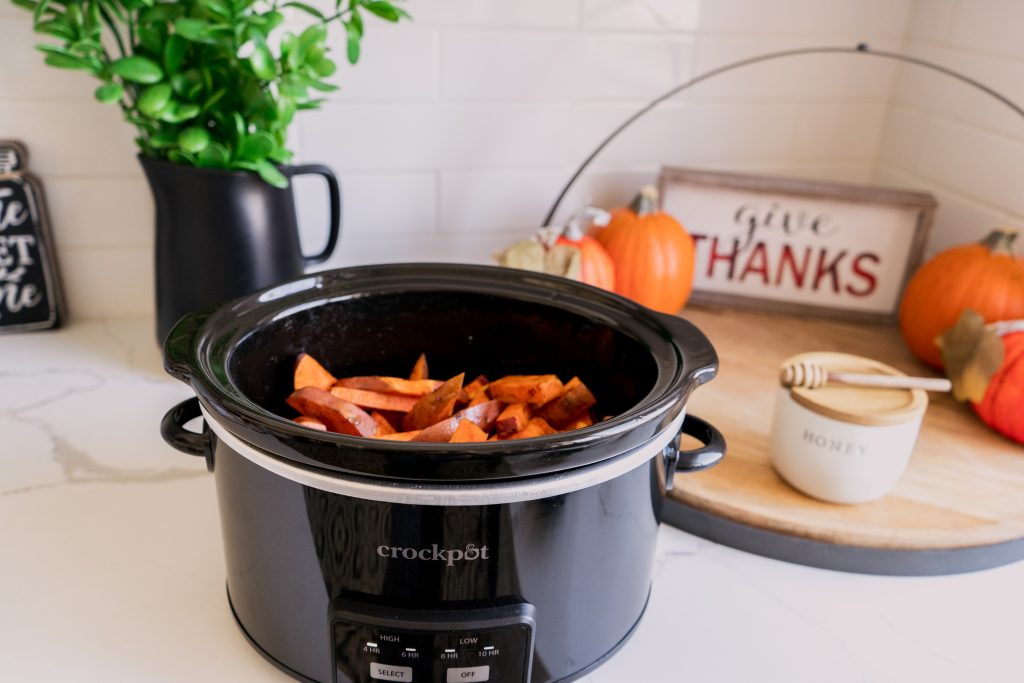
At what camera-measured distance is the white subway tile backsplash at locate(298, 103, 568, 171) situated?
47.0 inches

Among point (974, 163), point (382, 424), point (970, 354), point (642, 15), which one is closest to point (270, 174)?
point (382, 424)

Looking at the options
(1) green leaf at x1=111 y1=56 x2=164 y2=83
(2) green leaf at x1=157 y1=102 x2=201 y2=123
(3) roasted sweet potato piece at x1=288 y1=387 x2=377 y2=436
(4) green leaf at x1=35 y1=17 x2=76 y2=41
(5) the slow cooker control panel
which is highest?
(4) green leaf at x1=35 y1=17 x2=76 y2=41

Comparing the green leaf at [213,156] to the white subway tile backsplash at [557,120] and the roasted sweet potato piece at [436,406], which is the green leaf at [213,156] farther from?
the roasted sweet potato piece at [436,406]

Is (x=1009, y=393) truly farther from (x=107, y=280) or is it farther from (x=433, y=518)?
(x=107, y=280)

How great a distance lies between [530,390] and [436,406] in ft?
0.25

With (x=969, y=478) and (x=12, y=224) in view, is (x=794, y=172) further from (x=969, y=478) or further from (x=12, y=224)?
(x=12, y=224)

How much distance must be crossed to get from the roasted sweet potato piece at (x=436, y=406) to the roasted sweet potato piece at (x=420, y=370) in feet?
0.24

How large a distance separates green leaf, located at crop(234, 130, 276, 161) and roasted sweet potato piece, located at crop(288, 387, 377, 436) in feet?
1.05

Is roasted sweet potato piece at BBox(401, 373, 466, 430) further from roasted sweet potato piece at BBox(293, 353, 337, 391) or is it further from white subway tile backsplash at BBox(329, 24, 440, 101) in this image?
white subway tile backsplash at BBox(329, 24, 440, 101)

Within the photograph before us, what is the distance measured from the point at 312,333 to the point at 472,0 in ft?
1.97

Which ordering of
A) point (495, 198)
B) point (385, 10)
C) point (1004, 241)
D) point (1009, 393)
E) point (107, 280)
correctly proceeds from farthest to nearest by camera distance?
point (495, 198) < point (107, 280) < point (1004, 241) < point (1009, 393) < point (385, 10)

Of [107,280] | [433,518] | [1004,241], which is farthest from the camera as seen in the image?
[107,280]

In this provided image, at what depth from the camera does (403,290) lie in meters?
0.78

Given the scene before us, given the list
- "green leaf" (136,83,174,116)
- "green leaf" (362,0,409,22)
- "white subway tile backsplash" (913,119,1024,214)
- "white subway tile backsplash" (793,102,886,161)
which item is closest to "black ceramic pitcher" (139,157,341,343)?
"green leaf" (136,83,174,116)
